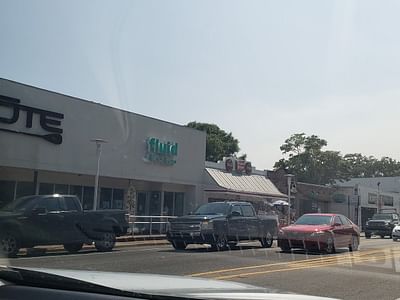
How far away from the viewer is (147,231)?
85.8 ft

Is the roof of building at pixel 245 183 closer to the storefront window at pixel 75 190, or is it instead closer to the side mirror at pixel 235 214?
the storefront window at pixel 75 190

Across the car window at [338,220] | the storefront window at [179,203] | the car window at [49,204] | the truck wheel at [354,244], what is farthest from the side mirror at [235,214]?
the storefront window at [179,203]

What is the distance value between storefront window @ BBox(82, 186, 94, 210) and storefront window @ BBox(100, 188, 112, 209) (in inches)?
24.4

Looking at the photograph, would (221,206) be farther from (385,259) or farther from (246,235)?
(385,259)

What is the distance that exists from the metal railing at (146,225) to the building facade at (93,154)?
1692 millimetres

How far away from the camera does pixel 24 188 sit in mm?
24297

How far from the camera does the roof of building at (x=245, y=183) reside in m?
34.5

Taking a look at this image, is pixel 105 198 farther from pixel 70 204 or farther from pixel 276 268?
pixel 276 268

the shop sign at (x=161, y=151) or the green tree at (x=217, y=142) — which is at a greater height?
the green tree at (x=217, y=142)

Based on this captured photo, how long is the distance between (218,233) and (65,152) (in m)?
8.65

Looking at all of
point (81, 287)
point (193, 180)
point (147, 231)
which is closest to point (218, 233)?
point (147, 231)

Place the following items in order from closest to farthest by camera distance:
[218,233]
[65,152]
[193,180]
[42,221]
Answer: [42,221] < [218,233] < [65,152] < [193,180]

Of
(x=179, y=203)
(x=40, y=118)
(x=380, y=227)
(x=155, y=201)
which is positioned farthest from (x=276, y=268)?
(x=380, y=227)

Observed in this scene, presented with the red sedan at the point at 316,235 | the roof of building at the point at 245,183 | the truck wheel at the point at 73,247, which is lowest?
the truck wheel at the point at 73,247
